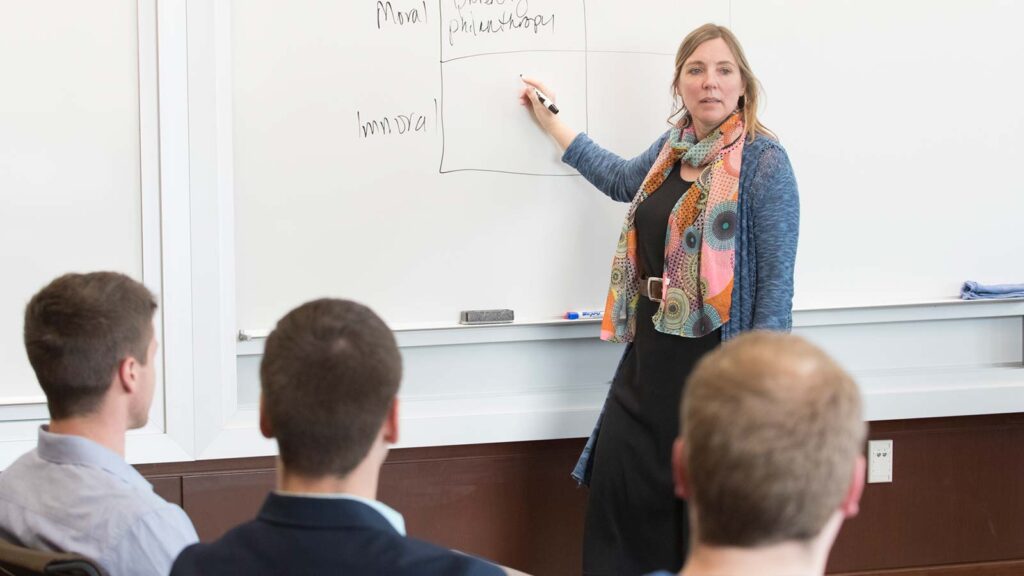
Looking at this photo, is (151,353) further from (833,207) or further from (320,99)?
(833,207)

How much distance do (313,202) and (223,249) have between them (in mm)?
234

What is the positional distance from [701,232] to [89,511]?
1386 mm

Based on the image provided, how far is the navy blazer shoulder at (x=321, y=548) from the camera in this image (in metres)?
1.09

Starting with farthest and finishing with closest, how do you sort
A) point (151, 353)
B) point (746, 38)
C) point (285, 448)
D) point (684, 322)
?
point (746, 38)
point (684, 322)
point (151, 353)
point (285, 448)

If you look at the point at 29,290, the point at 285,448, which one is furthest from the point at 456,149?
the point at 285,448

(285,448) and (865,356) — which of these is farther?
(865,356)

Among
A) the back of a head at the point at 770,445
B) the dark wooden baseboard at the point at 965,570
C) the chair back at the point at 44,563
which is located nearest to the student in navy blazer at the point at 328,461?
the chair back at the point at 44,563

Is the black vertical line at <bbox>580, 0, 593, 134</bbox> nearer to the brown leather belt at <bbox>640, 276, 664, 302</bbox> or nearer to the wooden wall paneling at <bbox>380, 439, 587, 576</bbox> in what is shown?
the brown leather belt at <bbox>640, 276, 664, 302</bbox>

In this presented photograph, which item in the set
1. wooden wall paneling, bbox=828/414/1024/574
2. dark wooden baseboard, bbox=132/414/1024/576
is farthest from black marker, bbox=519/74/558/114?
wooden wall paneling, bbox=828/414/1024/574

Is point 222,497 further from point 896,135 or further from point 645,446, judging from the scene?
point 896,135

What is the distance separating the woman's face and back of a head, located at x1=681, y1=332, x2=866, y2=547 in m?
1.48

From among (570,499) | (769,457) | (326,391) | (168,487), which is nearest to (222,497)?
(168,487)

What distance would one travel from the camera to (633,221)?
2.47 meters

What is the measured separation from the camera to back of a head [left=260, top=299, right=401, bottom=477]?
1.19 m
